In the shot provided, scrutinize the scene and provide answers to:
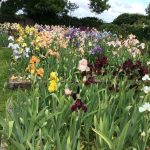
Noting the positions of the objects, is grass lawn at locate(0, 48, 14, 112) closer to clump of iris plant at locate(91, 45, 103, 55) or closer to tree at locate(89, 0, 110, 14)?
clump of iris plant at locate(91, 45, 103, 55)

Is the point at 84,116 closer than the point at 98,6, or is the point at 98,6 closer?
the point at 84,116

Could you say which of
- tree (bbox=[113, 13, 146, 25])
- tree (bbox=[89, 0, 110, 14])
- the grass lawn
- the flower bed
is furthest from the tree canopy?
the flower bed

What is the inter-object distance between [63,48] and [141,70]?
178 inches

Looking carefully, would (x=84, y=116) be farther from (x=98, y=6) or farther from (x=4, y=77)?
→ (x=98, y=6)

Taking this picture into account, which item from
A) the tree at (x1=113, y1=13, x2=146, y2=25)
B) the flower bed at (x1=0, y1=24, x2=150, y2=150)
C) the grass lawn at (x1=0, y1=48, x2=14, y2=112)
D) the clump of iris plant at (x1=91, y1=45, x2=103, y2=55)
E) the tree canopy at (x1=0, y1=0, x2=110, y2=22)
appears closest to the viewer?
the flower bed at (x1=0, y1=24, x2=150, y2=150)

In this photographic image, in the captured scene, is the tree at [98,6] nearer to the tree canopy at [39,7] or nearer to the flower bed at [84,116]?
the tree canopy at [39,7]

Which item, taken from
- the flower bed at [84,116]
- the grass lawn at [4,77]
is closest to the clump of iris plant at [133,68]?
the flower bed at [84,116]

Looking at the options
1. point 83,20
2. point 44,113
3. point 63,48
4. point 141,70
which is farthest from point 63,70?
point 83,20

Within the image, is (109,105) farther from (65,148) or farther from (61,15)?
(61,15)

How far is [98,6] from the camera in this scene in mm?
38062

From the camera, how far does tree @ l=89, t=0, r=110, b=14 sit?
37656 millimetres

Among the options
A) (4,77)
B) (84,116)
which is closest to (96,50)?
(4,77)

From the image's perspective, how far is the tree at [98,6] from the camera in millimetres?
37656

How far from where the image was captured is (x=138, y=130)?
461cm
